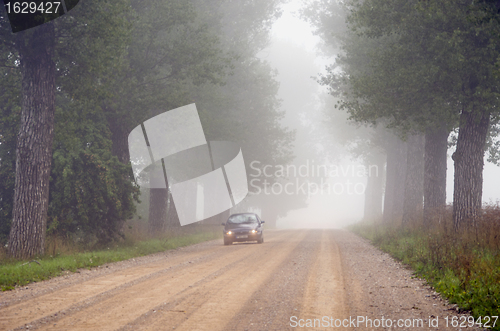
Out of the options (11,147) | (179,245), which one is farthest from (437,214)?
(11,147)

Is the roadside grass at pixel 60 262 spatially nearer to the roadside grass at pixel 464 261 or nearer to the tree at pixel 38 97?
the tree at pixel 38 97

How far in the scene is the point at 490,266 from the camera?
28.8ft

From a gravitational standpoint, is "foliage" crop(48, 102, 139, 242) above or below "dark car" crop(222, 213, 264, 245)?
above

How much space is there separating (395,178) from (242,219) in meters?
13.8

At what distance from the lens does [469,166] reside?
15.1 m

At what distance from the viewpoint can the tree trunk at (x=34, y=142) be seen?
1335 cm

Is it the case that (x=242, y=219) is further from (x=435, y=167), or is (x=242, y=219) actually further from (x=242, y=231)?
(x=435, y=167)

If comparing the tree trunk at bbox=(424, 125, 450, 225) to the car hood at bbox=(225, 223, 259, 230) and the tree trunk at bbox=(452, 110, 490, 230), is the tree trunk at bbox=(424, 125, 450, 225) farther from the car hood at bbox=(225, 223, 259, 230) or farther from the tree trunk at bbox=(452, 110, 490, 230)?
the car hood at bbox=(225, 223, 259, 230)

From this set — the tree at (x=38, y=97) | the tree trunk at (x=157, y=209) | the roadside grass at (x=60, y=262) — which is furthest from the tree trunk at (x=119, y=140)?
the tree at (x=38, y=97)

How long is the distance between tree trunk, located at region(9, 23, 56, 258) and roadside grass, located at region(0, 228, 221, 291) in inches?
37.2
